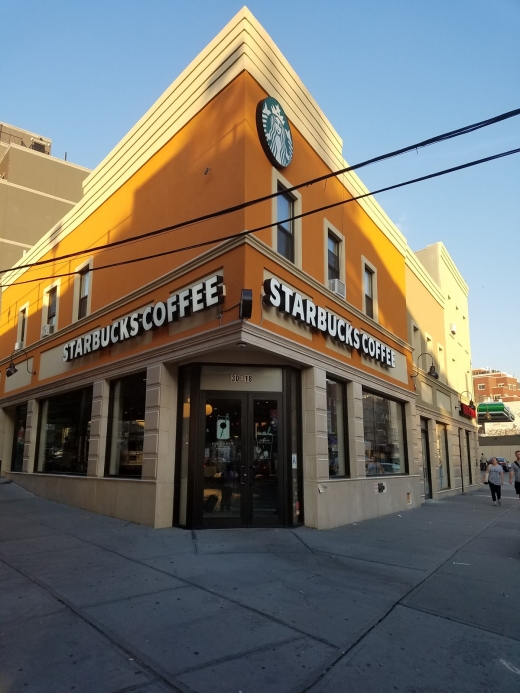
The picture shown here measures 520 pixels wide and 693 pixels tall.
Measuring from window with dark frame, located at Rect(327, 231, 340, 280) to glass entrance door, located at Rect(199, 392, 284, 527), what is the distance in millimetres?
4143

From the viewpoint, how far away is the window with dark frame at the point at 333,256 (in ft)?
41.8

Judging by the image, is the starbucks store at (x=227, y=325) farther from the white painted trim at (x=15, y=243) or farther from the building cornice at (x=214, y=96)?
the white painted trim at (x=15, y=243)

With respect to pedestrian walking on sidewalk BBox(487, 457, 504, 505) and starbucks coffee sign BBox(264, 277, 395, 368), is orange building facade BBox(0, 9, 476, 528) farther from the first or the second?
pedestrian walking on sidewalk BBox(487, 457, 504, 505)

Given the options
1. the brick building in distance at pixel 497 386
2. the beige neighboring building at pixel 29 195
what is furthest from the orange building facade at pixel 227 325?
the brick building in distance at pixel 497 386

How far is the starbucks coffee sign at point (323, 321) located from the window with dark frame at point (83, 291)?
285 inches

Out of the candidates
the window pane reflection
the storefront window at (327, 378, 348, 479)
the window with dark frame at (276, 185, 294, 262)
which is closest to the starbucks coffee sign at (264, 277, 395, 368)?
the window with dark frame at (276, 185, 294, 262)

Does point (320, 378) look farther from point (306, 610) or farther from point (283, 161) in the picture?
point (306, 610)

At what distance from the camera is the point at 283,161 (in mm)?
10633

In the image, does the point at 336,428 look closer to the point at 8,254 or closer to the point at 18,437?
the point at 18,437

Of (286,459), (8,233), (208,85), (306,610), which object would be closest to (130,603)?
(306,610)

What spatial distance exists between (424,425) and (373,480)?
7572 millimetres

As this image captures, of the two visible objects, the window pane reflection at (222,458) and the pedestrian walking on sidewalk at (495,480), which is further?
the pedestrian walking on sidewalk at (495,480)

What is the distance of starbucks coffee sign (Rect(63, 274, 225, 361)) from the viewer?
9367mm

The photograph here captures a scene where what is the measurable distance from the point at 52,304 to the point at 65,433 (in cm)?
482
